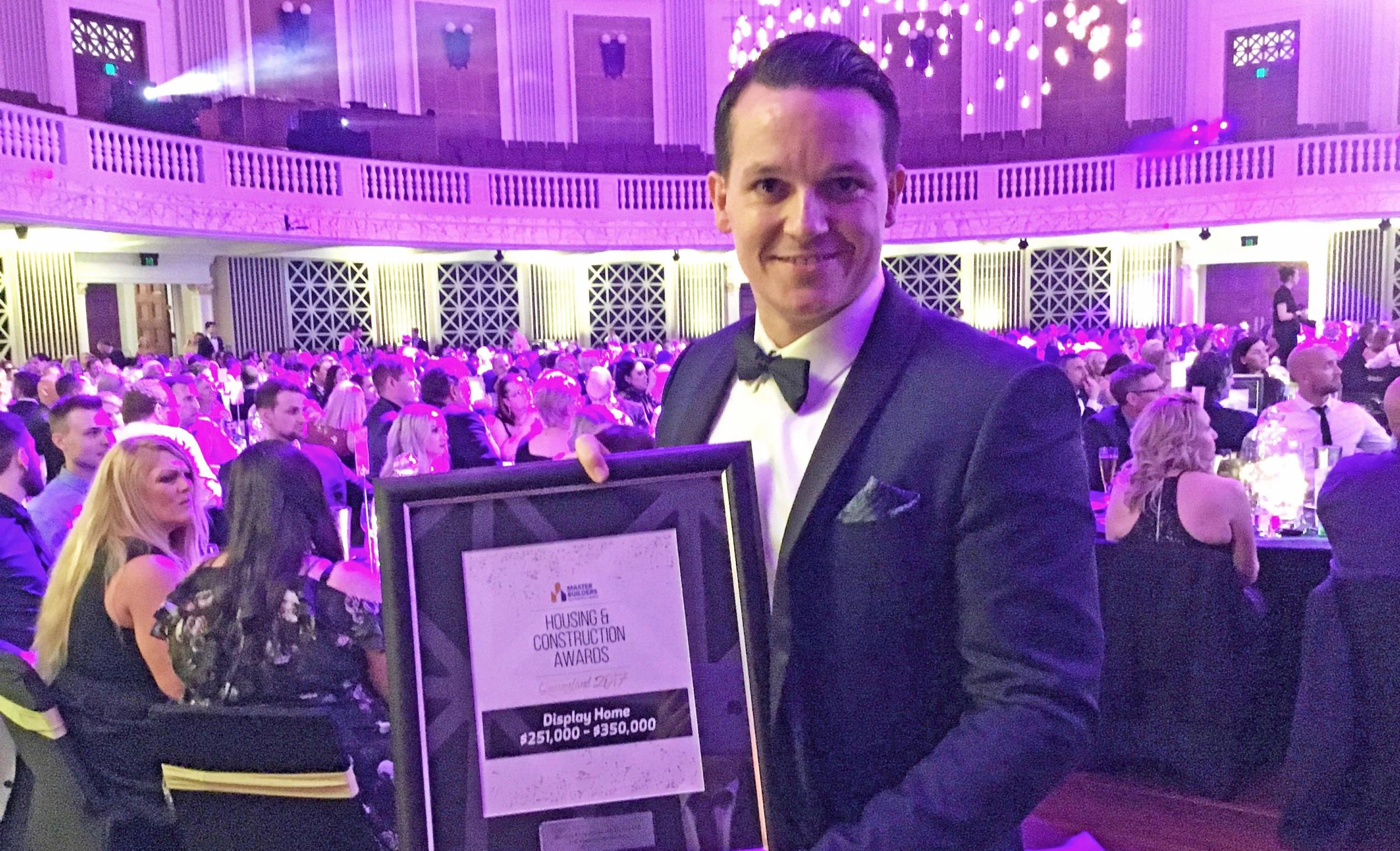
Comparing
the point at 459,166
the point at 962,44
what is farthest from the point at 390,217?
the point at 962,44

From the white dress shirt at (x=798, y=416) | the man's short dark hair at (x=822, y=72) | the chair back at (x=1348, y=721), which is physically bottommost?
the chair back at (x=1348, y=721)

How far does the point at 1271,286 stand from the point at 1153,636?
16666mm

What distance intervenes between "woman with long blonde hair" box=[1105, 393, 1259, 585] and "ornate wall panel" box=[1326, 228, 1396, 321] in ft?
51.0

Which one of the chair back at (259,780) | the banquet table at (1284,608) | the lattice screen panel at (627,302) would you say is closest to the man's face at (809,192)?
the chair back at (259,780)

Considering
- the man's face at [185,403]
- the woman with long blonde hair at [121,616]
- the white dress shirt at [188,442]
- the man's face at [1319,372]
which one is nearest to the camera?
the woman with long blonde hair at [121,616]

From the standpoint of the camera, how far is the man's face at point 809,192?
3.31 ft

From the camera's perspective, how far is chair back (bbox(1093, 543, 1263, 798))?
326cm

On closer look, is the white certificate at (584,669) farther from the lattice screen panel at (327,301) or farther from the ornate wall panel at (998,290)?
the ornate wall panel at (998,290)

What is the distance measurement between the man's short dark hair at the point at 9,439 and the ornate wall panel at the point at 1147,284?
17.4 metres

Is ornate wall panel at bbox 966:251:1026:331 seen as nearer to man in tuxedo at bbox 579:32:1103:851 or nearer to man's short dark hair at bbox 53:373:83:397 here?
man's short dark hair at bbox 53:373:83:397

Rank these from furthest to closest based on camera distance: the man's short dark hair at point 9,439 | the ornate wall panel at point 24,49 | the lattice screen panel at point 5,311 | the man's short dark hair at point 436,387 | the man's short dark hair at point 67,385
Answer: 1. the ornate wall panel at point 24,49
2. the lattice screen panel at point 5,311
3. the man's short dark hair at point 67,385
4. the man's short dark hair at point 436,387
5. the man's short dark hair at point 9,439

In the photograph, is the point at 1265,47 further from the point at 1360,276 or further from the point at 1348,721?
the point at 1348,721

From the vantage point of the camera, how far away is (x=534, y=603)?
1.03 meters

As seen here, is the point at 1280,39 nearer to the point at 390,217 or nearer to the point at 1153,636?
the point at 390,217
